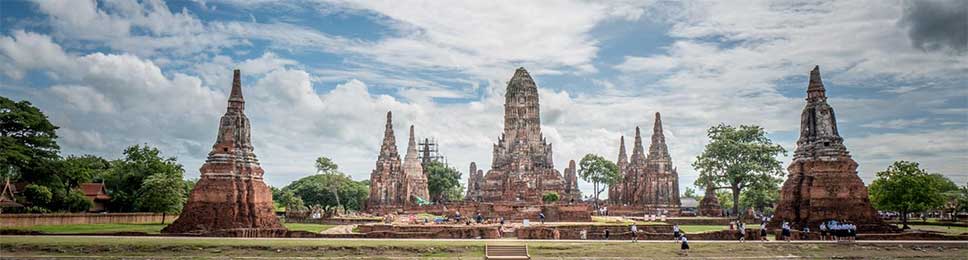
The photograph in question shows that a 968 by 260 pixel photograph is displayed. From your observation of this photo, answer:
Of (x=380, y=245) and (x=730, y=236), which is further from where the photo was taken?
(x=730, y=236)

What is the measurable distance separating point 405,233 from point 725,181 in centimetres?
3357

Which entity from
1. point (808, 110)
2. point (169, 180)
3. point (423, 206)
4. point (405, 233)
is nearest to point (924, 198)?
point (808, 110)

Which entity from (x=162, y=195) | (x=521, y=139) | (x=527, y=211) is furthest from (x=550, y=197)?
(x=162, y=195)

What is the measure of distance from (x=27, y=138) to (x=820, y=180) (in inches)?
1591

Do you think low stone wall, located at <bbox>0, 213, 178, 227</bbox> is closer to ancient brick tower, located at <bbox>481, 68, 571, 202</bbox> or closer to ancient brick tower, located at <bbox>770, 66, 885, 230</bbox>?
ancient brick tower, located at <bbox>770, 66, 885, 230</bbox>

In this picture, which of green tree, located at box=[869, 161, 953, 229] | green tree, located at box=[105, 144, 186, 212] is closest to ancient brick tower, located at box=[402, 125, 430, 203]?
green tree, located at box=[105, 144, 186, 212]

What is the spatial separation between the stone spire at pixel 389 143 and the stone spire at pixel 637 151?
71.2ft

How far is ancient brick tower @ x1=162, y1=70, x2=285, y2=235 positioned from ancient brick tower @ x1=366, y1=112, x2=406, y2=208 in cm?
3258

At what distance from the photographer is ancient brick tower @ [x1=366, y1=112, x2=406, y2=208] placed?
68875mm

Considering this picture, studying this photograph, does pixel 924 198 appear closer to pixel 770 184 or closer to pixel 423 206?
pixel 770 184

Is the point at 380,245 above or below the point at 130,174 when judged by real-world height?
below

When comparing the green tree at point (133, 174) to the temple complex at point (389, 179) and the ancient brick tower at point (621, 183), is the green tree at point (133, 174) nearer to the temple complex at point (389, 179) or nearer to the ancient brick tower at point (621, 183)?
the temple complex at point (389, 179)

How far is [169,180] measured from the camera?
141ft


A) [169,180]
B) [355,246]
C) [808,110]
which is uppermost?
[808,110]
